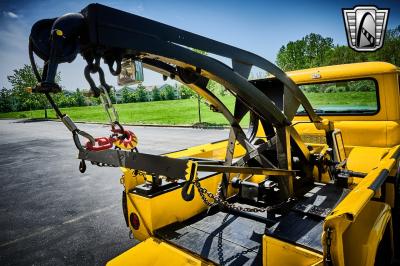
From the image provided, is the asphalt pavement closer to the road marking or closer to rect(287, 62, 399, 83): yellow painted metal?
the road marking

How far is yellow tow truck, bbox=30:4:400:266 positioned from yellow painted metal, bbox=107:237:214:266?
0.01m

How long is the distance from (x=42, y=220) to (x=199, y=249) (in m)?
3.89

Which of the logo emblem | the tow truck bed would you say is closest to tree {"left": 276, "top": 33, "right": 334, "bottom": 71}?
the logo emblem

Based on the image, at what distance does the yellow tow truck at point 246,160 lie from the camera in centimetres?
158

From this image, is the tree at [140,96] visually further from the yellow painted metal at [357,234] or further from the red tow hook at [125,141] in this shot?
the yellow painted metal at [357,234]

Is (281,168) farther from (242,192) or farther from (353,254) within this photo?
(353,254)

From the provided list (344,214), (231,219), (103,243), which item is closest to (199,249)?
(231,219)

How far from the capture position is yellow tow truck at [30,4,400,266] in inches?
62.3

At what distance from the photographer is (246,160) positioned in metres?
3.07

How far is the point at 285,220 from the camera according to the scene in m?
2.10

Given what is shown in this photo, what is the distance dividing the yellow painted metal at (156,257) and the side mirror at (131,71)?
157 centimetres

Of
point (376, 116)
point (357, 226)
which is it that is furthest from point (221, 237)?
point (376, 116)

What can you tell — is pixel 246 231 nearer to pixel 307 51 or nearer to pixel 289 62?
pixel 289 62

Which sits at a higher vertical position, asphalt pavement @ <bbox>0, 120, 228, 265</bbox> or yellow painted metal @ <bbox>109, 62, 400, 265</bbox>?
yellow painted metal @ <bbox>109, 62, 400, 265</bbox>
